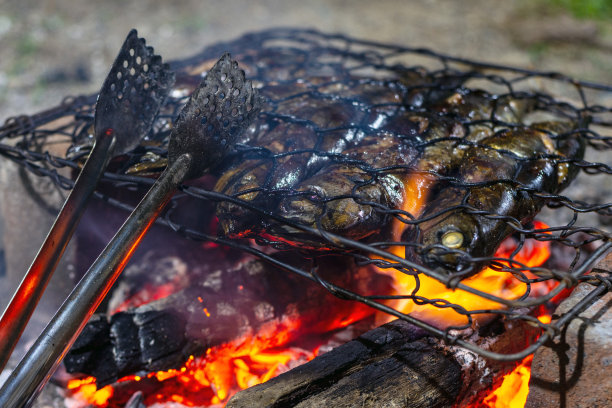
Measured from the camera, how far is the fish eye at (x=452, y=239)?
A: 1.58 metres

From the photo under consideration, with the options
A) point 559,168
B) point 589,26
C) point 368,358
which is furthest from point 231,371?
point 589,26

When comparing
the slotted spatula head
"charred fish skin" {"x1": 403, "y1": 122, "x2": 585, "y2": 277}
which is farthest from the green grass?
the slotted spatula head

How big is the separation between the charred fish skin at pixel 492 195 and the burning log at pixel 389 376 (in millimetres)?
358

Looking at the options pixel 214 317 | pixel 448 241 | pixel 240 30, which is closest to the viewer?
pixel 448 241

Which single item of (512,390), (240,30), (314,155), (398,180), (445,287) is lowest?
(512,390)

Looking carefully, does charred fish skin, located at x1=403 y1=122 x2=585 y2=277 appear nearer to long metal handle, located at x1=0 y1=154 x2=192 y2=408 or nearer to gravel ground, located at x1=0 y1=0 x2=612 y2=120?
long metal handle, located at x1=0 y1=154 x2=192 y2=408

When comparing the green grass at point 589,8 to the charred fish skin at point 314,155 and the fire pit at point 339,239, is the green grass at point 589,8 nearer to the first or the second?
the fire pit at point 339,239

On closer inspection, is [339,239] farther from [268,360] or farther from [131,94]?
[131,94]

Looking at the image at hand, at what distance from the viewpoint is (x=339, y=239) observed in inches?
58.4

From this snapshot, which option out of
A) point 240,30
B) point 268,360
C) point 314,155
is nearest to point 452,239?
point 314,155

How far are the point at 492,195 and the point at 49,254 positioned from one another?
171cm

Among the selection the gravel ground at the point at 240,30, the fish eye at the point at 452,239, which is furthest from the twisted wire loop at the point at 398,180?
the gravel ground at the point at 240,30

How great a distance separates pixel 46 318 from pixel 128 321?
0.81 m

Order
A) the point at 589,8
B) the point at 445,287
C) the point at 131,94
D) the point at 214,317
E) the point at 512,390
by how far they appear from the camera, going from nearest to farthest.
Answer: the point at 445,287 → the point at 512,390 → the point at 131,94 → the point at 214,317 → the point at 589,8
